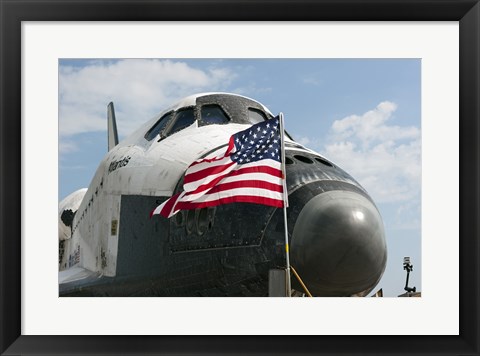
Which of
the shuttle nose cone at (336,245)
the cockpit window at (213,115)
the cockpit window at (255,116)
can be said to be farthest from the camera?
the cockpit window at (255,116)

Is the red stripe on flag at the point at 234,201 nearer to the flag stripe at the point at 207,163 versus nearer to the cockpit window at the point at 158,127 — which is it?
the flag stripe at the point at 207,163

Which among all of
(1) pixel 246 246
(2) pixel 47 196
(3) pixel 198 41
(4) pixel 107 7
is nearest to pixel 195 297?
(1) pixel 246 246

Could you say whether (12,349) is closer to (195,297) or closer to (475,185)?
(195,297)

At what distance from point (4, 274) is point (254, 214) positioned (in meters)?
1.92

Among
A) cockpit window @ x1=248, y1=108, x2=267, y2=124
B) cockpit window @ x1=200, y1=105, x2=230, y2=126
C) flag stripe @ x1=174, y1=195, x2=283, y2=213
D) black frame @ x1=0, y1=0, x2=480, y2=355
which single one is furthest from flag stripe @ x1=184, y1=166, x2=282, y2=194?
cockpit window @ x1=248, y1=108, x2=267, y2=124

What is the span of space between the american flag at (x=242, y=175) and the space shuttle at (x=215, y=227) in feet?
0.42

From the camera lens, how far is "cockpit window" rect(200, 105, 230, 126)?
22.8 feet

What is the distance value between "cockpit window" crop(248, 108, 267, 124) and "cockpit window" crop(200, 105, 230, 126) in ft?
1.02

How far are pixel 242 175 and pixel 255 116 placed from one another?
7.22 ft

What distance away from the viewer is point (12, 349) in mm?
4496

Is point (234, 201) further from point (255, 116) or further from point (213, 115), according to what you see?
point (255, 116)

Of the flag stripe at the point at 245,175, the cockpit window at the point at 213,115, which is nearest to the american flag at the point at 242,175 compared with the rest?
the flag stripe at the point at 245,175

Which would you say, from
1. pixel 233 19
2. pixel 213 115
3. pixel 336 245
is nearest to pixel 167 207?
pixel 336 245

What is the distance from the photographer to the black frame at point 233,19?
447 cm
